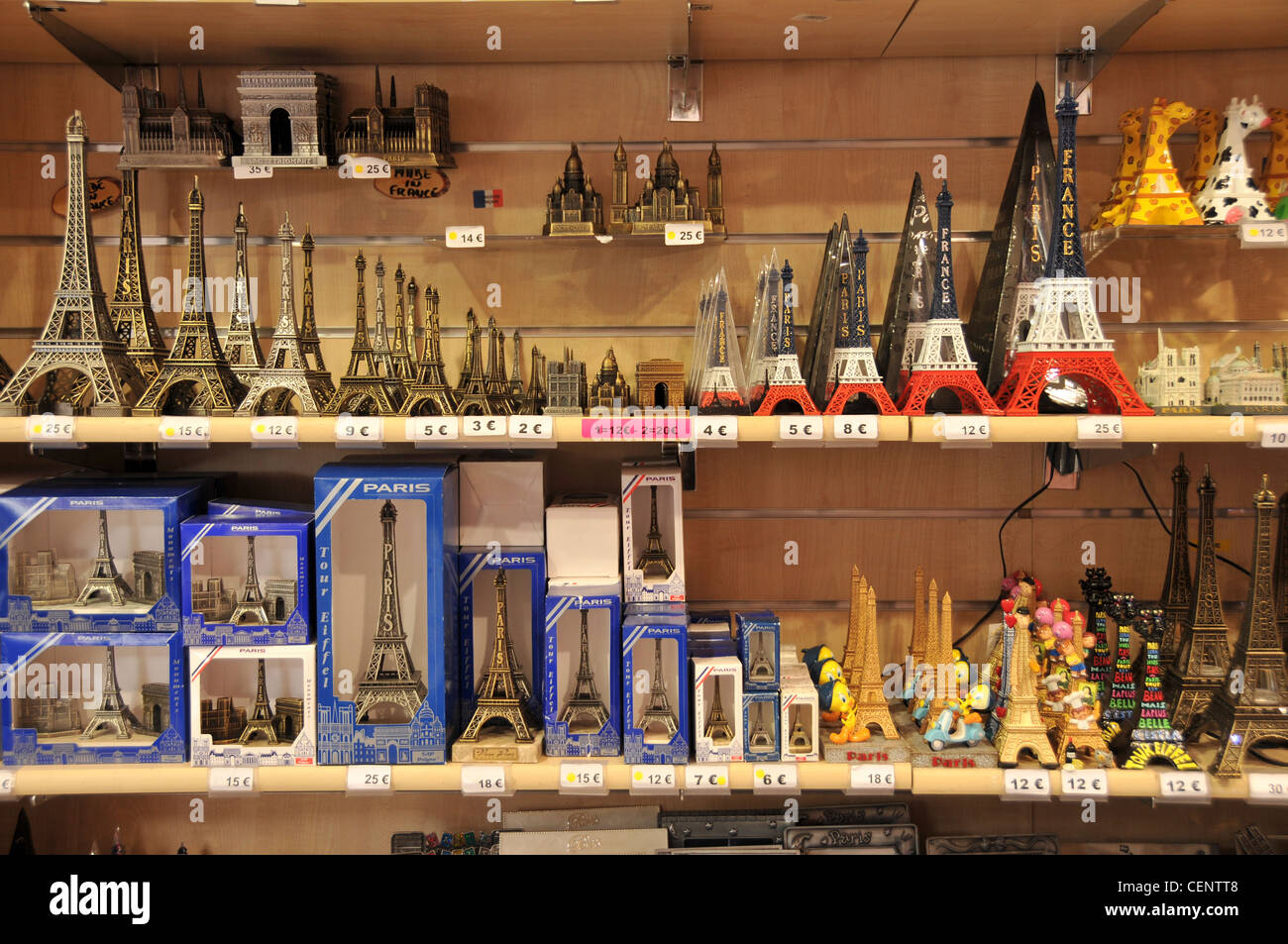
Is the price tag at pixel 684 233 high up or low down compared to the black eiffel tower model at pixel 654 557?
up

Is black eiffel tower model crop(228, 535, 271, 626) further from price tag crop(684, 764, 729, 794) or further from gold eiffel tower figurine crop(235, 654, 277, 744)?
price tag crop(684, 764, 729, 794)

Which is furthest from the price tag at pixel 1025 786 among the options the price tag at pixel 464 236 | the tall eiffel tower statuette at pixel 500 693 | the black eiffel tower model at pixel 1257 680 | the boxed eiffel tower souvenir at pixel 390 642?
the price tag at pixel 464 236

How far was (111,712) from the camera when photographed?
2.16m

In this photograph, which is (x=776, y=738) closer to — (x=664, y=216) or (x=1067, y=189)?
(x=664, y=216)

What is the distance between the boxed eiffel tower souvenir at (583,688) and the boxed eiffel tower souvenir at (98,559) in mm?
869

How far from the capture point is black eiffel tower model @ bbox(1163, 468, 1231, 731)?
218 centimetres

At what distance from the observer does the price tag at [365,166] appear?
233 cm

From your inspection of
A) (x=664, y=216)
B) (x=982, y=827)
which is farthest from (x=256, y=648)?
(x=982, y=827)

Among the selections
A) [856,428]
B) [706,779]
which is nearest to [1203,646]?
[856,428]

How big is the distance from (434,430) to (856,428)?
93cm

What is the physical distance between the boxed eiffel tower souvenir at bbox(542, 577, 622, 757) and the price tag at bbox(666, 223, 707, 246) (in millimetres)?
847

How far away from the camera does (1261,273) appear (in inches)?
98.9

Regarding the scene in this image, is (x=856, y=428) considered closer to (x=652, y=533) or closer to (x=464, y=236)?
(x=652, y=533)

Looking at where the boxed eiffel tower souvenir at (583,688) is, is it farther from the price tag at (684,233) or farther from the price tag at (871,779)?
the price tag at (684,233)
